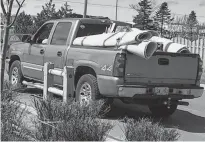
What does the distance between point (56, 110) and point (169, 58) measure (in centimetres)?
360

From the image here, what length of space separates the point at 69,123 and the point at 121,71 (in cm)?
306

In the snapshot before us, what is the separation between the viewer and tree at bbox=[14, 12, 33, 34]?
1868 inches

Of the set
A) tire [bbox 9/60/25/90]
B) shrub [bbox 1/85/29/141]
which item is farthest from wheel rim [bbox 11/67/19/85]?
shrub [bbox 1/85/29/141]

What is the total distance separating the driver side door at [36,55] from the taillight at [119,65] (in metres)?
2.77

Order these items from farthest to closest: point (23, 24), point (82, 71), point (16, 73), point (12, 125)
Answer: point (23, 24), point (16, 73), point (82, 71), point (12, 125)

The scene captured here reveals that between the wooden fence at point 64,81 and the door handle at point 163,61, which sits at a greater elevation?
the door handle at point 163,61

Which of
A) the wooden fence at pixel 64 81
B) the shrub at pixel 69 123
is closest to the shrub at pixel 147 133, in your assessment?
the shrub at pixel 69 123

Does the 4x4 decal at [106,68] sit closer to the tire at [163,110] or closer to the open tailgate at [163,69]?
the open tailgate at [163,69]

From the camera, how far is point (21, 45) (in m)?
10.5

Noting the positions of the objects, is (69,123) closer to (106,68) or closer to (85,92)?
(106,68)

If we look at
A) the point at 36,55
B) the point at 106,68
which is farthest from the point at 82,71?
the point at 36,55

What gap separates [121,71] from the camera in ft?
23.7

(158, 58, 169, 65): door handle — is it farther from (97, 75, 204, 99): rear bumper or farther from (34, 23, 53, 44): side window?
(34, 23, 53, 44): side window

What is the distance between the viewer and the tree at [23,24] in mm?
47438
